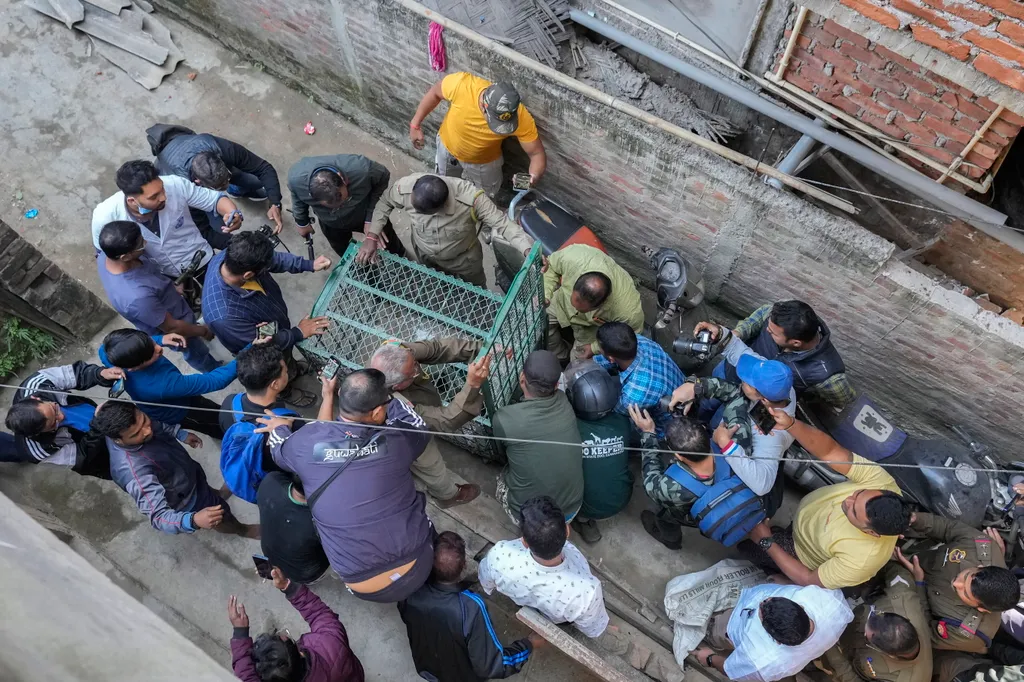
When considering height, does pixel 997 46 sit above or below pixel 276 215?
above

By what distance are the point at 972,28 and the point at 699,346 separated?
6.95 ft

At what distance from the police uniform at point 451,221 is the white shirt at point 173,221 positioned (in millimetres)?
1161

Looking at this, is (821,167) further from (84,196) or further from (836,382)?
(84,196)

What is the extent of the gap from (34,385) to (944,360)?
5480 mm

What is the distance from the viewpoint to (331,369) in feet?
13.9

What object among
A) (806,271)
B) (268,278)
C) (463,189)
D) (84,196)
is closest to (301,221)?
(268,278)

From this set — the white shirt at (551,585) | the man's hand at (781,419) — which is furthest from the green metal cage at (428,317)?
the man's hand at (781,419)

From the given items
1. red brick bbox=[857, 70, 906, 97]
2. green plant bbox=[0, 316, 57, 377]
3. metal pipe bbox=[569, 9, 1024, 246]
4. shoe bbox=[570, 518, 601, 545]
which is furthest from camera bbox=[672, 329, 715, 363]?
green plant bbox=[0, 316, 57, 377]

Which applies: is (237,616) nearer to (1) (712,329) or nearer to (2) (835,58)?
(1) (712,329)

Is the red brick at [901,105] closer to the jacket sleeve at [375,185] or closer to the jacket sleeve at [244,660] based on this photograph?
the jacket sleeve at [375,185]

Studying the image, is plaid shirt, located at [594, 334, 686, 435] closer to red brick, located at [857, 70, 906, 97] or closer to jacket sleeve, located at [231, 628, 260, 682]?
red brick, located at [857, 70, 906, 97]

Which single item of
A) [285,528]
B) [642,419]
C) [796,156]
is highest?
[796,156]

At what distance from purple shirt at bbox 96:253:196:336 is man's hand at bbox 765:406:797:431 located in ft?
11.8

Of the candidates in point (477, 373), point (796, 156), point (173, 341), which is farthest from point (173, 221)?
point (796, 156)
